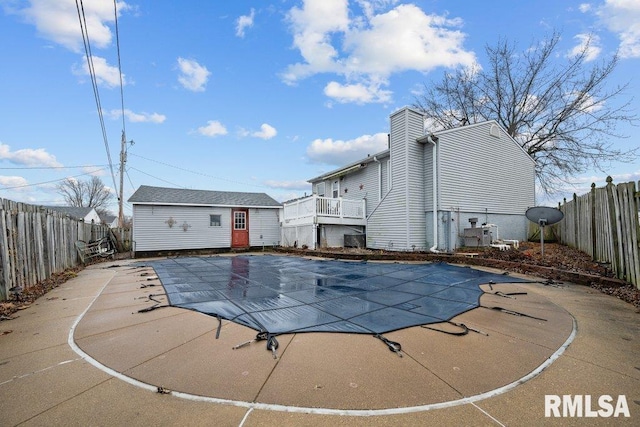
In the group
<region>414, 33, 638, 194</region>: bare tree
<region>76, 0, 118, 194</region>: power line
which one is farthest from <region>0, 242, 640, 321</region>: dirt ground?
<region>414, 33, 638, 194</region>: bare tree

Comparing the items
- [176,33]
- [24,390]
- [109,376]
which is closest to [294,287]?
[109,376]

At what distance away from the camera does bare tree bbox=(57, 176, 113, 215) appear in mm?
41844

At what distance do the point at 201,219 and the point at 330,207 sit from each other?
7.00m

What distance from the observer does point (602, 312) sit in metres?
3.73

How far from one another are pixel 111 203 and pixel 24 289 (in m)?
48.9

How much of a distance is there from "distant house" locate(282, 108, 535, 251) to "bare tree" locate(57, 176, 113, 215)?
43.9 meters

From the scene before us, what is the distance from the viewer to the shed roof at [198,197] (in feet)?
44.8

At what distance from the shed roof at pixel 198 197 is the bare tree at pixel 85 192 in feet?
123

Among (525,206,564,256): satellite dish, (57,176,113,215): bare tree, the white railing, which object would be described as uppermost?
(57,176,113,215): bare tree

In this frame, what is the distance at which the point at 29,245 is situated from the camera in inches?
212

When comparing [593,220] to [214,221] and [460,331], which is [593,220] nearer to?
[460,331]

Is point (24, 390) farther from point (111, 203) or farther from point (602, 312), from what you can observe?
point (111, 203)

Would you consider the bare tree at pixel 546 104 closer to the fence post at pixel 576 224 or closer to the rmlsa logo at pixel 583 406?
the fence post at pixel 576 224

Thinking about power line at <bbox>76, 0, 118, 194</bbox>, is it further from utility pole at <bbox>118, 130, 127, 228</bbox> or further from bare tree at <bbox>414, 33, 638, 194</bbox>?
bare tree at <bbox>414, 33, 638, 194</bbox>
